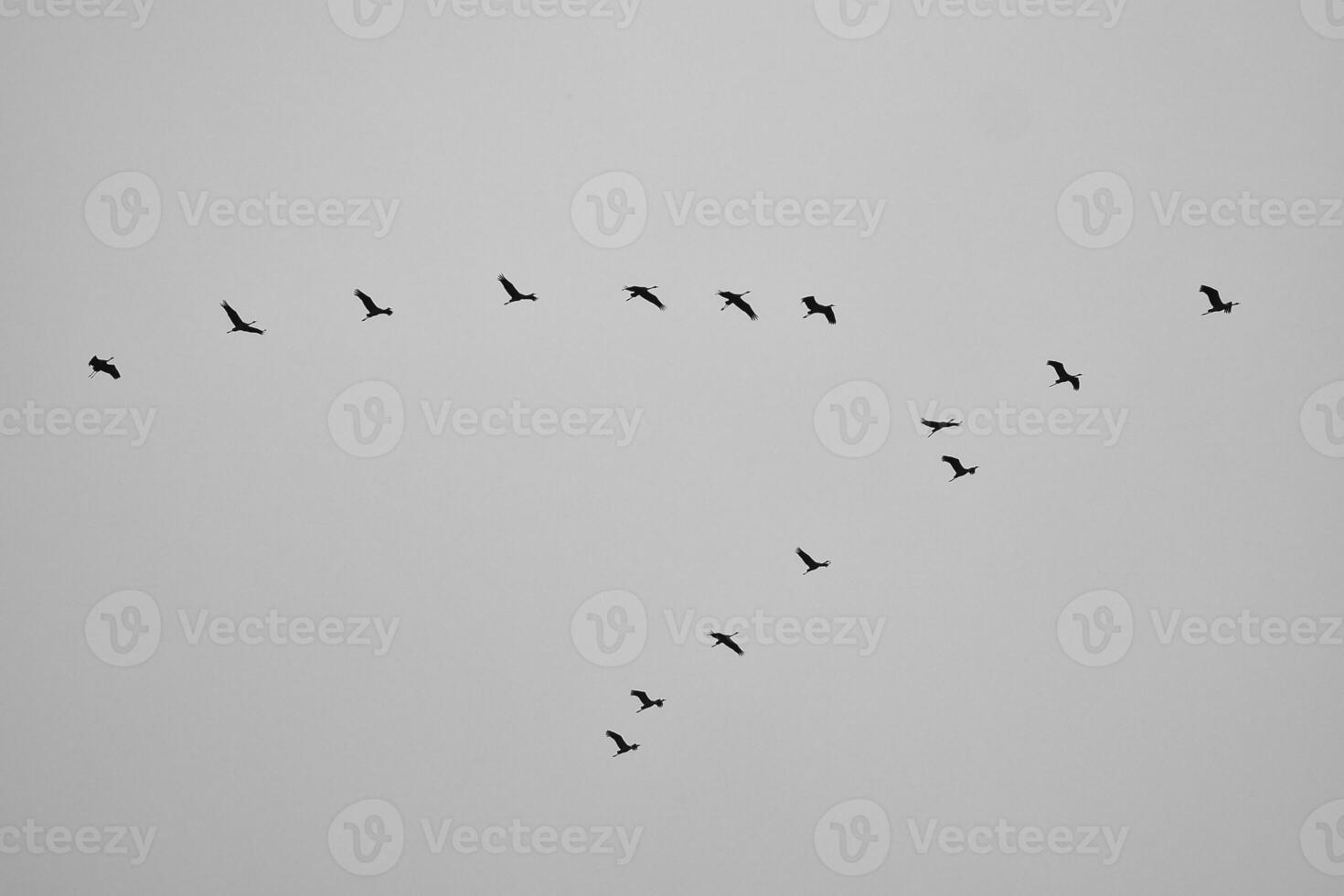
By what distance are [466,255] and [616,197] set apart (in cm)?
34

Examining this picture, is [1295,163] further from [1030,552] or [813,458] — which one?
[813,458]

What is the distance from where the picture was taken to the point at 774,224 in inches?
73.4

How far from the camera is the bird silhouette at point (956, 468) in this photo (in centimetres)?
185

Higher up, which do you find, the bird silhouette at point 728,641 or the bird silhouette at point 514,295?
the bird silhouette at point 514,295

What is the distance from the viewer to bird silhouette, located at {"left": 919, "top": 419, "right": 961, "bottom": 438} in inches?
72.9

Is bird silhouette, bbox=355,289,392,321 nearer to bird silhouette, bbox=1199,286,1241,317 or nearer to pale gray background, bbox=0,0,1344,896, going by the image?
pale gray background, bbox=0,0,1344,896

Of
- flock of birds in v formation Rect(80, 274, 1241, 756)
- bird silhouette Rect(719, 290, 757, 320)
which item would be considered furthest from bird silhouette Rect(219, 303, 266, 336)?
bird silhouette Rect(719, 290, 757, 320)

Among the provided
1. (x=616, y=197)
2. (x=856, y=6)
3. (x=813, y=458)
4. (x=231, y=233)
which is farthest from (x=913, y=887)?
(x=231, y=233)

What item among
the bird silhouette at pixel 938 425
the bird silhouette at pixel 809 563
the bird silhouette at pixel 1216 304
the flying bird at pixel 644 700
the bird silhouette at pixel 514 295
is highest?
the bird silhouette at pixel 1216 304

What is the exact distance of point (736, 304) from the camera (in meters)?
1.86

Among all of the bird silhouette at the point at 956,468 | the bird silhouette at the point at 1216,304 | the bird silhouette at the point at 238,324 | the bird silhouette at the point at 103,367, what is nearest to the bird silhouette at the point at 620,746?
the bird silhouette at the point at 956,468

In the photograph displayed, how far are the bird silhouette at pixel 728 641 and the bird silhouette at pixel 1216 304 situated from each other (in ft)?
3.93

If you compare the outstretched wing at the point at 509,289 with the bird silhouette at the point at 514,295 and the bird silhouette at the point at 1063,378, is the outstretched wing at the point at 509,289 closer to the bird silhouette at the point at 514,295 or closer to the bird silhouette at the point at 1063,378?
the bird silhouette at the point at 514,295

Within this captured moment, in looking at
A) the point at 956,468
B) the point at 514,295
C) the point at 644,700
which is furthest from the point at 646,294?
the point at 644,700
